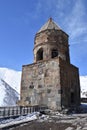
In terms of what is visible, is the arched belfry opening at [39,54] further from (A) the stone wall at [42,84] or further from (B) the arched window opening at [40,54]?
(A) the stone wall at [42,84]

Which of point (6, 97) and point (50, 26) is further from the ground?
point (50, 26)

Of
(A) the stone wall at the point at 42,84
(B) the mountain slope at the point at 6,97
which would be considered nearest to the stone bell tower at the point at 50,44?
(A) the stone wall at the point at 42,84

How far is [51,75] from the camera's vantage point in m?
14.0

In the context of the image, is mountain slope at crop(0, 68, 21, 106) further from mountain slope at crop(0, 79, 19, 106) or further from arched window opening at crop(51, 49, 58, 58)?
arched window opening at crop(51, 49, 58, 58)

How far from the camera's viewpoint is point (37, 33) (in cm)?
1658

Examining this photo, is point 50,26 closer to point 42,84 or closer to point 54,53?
point 54,53

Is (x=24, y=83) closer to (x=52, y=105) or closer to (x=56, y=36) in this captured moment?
(x=52, y=105)

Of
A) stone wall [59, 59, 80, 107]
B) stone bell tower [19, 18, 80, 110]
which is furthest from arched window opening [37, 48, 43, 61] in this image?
stone wall [59, 59, 80, 107]

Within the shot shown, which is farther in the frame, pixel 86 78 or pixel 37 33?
pixel 86 78

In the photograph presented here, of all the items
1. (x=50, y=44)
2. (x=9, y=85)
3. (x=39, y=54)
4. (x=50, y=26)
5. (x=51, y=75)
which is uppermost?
(x=50, y=26)

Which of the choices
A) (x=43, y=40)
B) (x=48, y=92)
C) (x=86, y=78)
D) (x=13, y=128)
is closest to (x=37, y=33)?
(x=43, y=40)

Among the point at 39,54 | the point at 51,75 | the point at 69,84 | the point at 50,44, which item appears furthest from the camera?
the point at 39,54

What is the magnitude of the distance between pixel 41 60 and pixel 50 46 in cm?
145

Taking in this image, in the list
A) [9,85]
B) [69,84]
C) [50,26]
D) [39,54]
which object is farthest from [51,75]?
[9,85]
